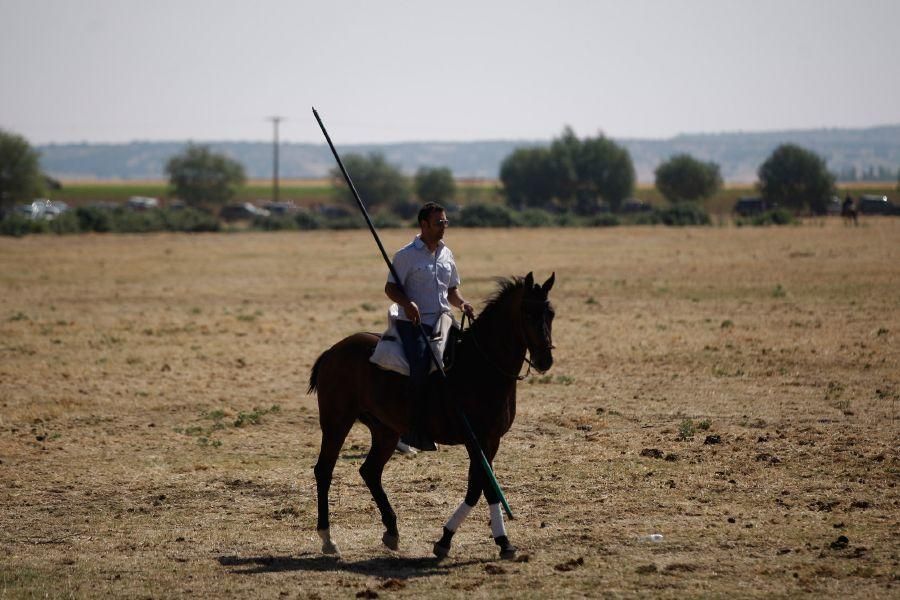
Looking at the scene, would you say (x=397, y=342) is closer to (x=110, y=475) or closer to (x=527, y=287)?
(x=527, y=287)

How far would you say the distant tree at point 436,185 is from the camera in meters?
152

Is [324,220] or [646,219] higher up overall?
[646,219]

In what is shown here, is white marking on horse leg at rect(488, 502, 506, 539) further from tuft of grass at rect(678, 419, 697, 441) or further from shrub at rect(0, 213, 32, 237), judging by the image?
shrub at rect(0, 213, 32, 237)

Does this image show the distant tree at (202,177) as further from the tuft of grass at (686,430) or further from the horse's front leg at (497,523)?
the horse's front leg at (497,523)

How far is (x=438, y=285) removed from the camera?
10016mm

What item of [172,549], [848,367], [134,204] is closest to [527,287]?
[172,549]

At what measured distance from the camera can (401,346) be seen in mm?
9984

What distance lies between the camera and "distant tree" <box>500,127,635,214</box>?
13550cm

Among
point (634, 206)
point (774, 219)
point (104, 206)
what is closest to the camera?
point (774, 219)

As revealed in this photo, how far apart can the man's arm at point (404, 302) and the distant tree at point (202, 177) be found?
13181cm

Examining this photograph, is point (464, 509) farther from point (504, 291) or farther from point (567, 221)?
point (567, 221)

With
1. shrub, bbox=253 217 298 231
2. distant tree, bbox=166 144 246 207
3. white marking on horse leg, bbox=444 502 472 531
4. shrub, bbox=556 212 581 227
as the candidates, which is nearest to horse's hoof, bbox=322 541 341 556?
white marking on horse leg, bbox=444 502 472 531

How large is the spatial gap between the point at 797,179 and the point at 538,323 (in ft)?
364

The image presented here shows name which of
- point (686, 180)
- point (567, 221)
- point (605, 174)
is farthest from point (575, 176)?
point (567, 221)
